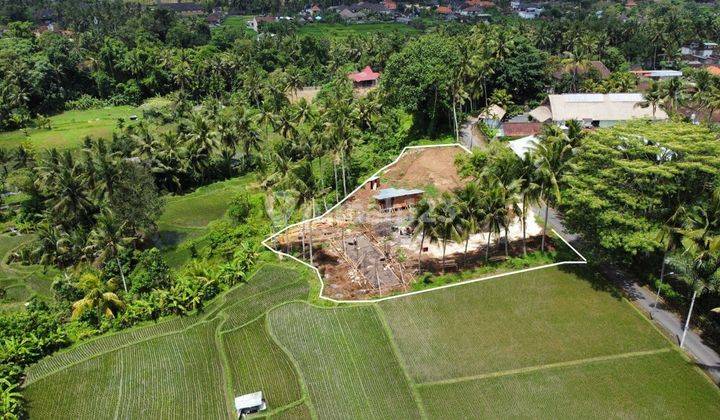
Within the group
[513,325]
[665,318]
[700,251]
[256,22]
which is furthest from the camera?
[256,22]

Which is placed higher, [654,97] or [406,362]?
[654,97]

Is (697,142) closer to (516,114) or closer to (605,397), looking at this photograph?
(605,397)

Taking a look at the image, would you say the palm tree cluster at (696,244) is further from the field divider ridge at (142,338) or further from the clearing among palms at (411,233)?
the field divider ridge at (142,338)

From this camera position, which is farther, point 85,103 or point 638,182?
point 85,103

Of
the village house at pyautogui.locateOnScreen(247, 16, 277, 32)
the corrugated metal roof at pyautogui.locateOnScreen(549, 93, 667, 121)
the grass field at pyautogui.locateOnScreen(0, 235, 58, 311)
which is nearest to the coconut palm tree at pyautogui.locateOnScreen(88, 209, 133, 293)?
the grass field at pyautogui.locateOnScreen(0, 235, 58, 311)

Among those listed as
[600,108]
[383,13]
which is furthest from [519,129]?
[383,13]

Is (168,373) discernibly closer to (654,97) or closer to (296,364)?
(296,364)

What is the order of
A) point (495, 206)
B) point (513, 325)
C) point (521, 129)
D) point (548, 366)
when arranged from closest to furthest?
point (548, 366), point (513, 325), point (495, 206), point (521, 129)

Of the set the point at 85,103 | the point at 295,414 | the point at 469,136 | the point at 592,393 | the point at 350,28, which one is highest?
the point at 350,28
